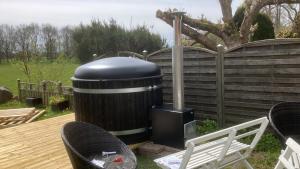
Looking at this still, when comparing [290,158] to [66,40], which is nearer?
[290,158]

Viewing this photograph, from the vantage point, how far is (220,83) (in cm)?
614

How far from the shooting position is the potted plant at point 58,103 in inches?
376

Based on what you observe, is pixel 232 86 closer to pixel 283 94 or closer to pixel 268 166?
pixel 283 94

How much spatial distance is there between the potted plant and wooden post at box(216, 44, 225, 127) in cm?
511

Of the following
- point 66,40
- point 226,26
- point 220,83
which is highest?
point 66,40

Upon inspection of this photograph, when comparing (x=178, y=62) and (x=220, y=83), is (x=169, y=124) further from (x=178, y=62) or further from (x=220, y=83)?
(x=220, y=83)

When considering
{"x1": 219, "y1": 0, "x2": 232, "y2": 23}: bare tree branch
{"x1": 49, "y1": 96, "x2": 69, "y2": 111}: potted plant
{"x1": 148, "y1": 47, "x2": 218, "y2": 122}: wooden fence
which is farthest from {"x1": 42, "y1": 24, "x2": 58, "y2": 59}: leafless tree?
{"x1": 148, "y1": 47, "x2": 218, "y2": 122}: wooden fence

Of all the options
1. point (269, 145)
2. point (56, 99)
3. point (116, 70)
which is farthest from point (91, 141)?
point (56, 99)

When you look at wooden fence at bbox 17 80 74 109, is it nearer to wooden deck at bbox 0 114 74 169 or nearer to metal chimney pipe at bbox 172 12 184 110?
wooden deck at bbox 0 114 74 169

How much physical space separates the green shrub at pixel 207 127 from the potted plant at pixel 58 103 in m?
4.75

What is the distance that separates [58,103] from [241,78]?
565 cm

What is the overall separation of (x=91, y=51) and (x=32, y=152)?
46.3 feet

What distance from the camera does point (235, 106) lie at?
6004mm

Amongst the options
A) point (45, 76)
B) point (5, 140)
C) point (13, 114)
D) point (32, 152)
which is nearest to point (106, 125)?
point (32, 152)
